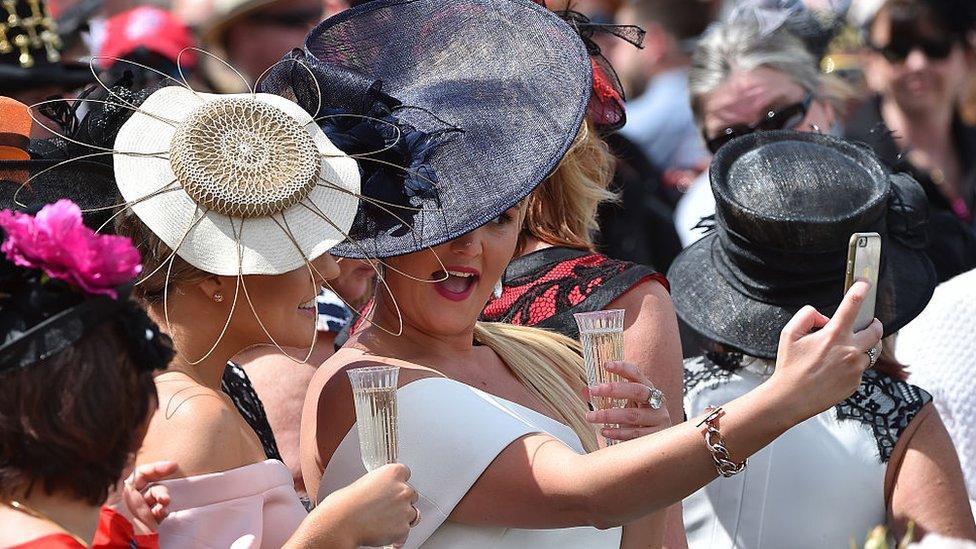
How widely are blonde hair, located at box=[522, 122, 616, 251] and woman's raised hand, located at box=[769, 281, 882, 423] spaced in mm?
1223

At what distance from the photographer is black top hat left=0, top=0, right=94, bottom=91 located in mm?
4984

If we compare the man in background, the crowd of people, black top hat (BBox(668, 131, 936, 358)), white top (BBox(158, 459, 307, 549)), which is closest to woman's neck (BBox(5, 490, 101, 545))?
the crowd of people

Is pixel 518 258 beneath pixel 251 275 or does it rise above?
beneath

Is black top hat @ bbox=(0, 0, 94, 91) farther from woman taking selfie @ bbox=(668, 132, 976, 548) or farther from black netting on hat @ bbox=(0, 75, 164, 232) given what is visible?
woman taking selfie @ bbox=(668, 132, 976, 548)

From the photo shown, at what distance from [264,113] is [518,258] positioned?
3.67 ft

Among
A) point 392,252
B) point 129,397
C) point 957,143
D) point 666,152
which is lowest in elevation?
point 666,152

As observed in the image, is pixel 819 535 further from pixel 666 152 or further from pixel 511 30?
pixel 666 152

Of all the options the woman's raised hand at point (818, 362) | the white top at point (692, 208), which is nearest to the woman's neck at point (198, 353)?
the woman's raised hand at point (818, 362)

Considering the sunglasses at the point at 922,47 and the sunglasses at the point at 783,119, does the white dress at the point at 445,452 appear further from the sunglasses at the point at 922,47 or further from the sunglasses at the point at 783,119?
the sunglasses at the point at 922,47

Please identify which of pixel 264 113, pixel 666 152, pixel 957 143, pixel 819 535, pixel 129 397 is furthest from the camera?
pixel 666 152

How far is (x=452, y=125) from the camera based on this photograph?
3141 mm

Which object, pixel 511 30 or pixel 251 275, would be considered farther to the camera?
pixel 511 30

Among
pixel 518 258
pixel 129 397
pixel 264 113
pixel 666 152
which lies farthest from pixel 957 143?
pixel 129 397

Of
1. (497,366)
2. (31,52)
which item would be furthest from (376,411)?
(31,52)
